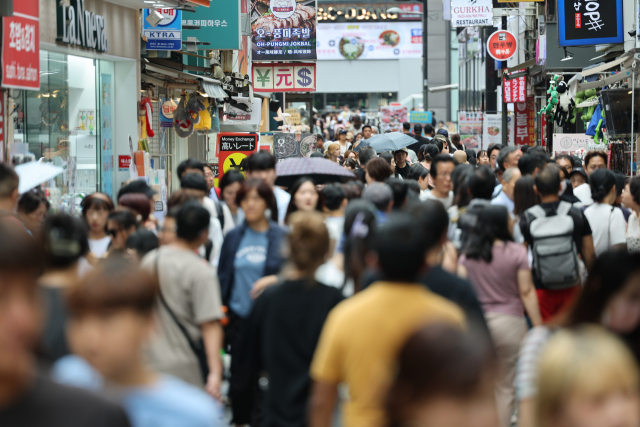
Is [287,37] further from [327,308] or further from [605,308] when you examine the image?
[605,308]

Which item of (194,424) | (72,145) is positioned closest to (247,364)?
(194,424)

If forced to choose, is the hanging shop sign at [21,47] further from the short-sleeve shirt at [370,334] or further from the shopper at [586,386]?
the shopper at [586,386]

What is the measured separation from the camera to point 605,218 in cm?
798

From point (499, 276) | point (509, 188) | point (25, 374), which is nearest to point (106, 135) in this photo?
point (509, 188)

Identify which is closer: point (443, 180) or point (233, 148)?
point (443, 180)

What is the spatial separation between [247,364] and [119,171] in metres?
8.40

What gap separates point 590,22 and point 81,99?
938cm

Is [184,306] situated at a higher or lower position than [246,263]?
lower

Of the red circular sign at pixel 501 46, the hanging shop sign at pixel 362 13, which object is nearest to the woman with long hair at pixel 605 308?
the red circular sign at pixel 501 46

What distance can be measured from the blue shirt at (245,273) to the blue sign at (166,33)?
8.56 metres

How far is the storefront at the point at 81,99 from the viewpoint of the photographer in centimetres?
986

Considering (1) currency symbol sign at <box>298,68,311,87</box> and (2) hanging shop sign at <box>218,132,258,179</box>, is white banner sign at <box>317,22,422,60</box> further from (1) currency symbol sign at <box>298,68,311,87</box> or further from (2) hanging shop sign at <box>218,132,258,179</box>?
(2) hanging shop sign at <box>218,132,258,179</box>

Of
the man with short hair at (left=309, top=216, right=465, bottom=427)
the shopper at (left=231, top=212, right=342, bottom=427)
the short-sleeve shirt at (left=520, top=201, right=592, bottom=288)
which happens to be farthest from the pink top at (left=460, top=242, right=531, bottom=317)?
the man with short hair at (left=309, top=216, right=465, bottom=427)

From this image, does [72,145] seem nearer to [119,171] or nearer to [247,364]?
[119,171]
